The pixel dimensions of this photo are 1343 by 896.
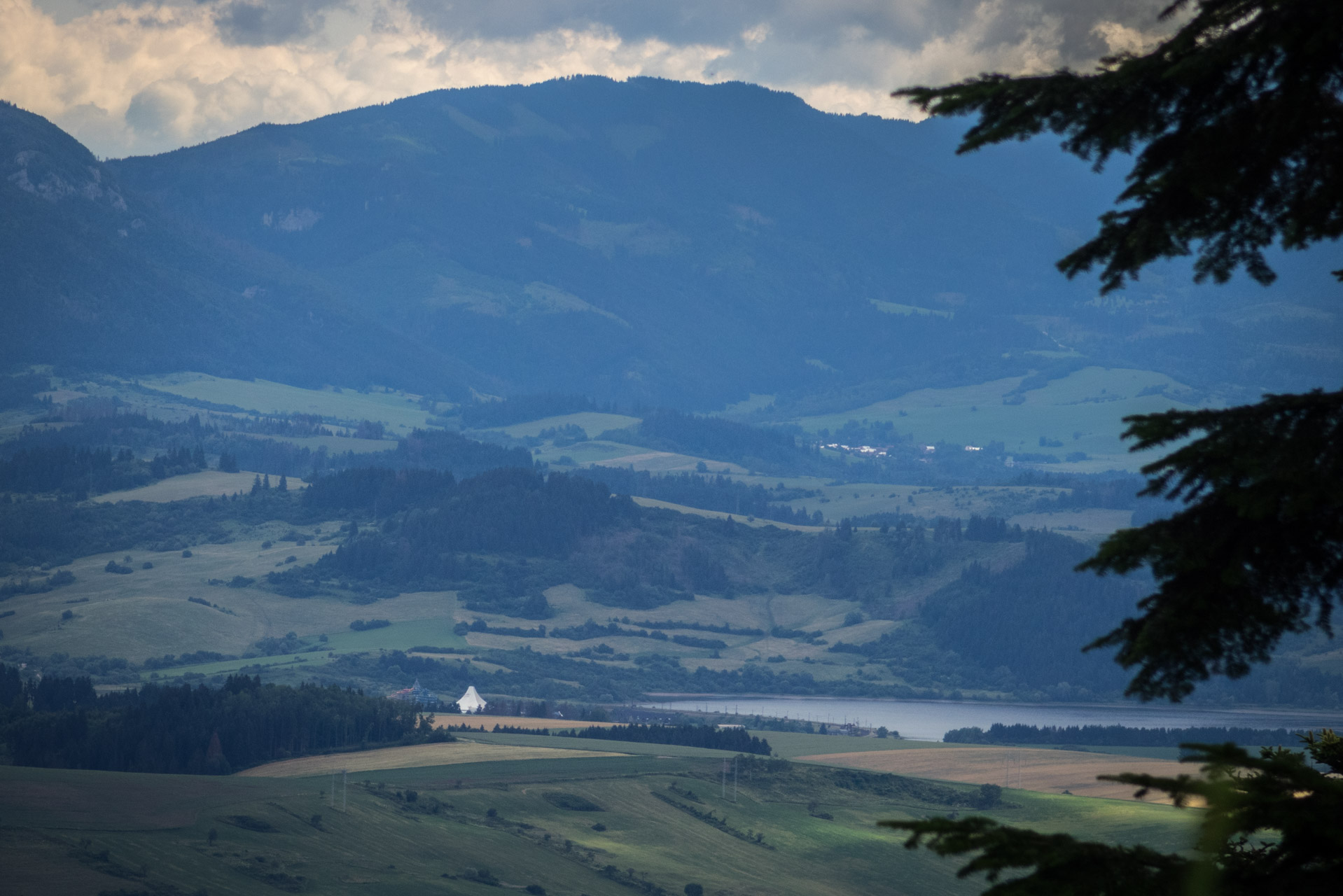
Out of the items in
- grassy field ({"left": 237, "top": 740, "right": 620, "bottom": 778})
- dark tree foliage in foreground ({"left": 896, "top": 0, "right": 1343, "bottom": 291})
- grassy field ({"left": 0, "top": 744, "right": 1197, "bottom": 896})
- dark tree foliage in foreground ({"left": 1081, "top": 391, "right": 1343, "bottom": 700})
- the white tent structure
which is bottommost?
grassy field ({"left": 0, "top": 744, "right": 1197, "bottom": 896})

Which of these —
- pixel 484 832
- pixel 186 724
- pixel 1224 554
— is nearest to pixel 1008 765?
pixel 484 832

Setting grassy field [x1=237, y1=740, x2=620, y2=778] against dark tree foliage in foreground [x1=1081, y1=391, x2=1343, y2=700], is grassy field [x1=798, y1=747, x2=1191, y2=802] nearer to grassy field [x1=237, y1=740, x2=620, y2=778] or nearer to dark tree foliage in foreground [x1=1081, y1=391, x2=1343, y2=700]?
grassy field [x1=237, y1=740, x2=620, y2=778]

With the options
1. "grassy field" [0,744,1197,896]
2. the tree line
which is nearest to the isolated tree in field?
"grassy field" [0,744,1197,896]

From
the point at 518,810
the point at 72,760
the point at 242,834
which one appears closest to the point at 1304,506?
the point at 242,834

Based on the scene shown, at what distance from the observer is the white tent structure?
169 m

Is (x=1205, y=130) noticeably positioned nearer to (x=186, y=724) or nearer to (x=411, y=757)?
(x=411, y=757)

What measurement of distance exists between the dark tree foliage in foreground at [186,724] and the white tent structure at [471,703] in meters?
19.7

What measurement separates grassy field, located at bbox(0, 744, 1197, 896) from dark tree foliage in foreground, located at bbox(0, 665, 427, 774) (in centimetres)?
1234

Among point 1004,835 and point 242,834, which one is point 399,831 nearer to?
point 242,834

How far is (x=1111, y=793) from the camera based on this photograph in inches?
5226

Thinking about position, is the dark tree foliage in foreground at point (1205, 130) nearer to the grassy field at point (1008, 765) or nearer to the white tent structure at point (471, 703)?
the grassy field at point (1008, 765)

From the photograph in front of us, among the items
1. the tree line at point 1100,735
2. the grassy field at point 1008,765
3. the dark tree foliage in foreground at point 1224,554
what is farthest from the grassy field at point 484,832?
the dark tree foliage in foreground at point 1224,554

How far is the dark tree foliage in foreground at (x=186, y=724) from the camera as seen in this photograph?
401 feet

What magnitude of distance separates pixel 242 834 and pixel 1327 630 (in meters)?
90.6
